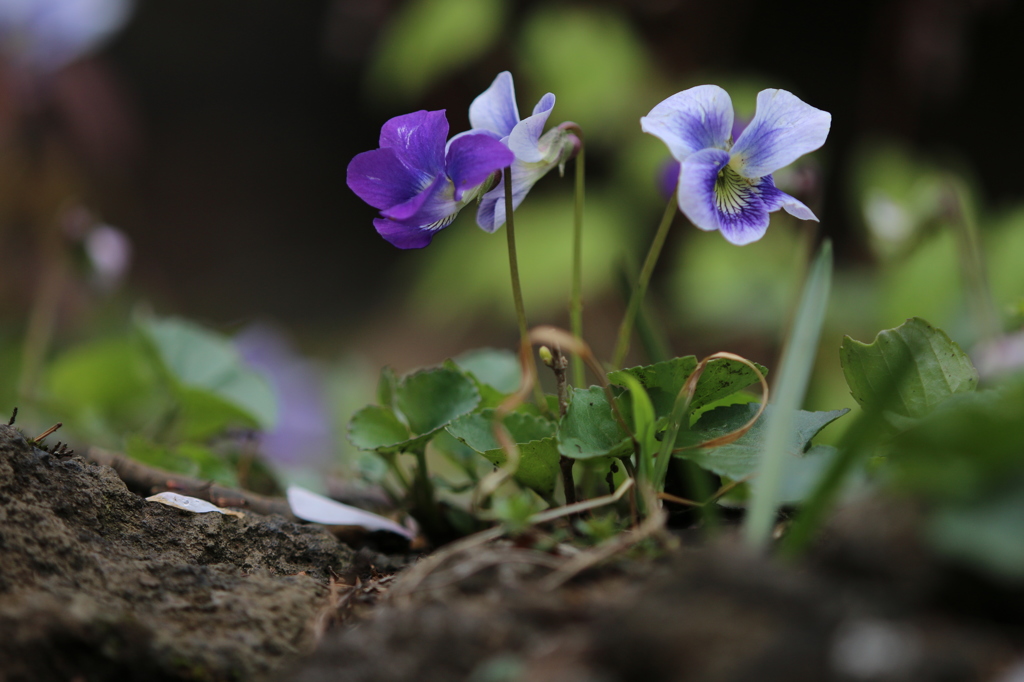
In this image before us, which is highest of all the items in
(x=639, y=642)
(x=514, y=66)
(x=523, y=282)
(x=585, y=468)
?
(x=514, y=66)

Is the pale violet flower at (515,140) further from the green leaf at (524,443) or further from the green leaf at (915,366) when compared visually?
the green leaf at (915,366)

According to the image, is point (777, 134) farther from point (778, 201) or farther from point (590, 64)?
point (590, 64)

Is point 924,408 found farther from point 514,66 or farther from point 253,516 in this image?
point 514,66

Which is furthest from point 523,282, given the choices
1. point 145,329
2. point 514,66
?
point 145,329

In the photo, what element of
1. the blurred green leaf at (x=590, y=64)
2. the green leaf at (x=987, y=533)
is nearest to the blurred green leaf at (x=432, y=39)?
the blurred green leaf at (x=590, y=64)

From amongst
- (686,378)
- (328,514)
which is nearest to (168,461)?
(328,514)

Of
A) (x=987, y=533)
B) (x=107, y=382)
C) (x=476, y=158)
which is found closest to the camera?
(x=987, y=533)
